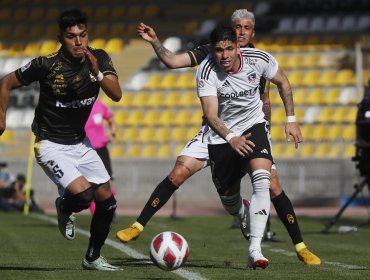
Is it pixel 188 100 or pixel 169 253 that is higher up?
pixel 169 253

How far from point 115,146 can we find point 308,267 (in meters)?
18.3

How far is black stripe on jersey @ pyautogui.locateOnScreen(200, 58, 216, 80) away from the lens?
9.22 meters

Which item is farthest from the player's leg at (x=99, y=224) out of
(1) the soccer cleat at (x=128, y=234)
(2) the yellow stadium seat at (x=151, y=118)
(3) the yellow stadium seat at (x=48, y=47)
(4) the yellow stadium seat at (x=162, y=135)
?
(3) the yellow stadium seat at (x=48, y=47)

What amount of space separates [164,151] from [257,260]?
1829 cm

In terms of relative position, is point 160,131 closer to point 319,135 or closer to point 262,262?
point 319,135

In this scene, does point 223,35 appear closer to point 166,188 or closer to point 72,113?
point 72,113

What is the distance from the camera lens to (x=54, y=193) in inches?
1013

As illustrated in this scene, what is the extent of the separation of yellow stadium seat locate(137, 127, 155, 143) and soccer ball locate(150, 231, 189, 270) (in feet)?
62.8

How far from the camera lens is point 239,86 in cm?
925

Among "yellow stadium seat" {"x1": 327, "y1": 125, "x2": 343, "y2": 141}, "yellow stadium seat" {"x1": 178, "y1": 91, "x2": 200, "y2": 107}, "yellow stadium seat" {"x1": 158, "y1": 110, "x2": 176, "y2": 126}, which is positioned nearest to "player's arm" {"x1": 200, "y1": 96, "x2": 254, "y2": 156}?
"yellow stadium seat" {"x1": 327, "y1": 125, "x2": 343, "y2": 141}

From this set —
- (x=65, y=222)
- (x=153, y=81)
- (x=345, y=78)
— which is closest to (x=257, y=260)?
(x=65, y=222)

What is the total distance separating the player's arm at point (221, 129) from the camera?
28.7 feet

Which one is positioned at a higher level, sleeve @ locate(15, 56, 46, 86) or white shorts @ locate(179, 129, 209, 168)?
sleeve @ locate(15, 56, 46, 86)

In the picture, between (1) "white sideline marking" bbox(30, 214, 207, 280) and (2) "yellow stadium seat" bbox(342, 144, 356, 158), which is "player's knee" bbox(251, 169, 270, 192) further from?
(2) "yellow stadium seat" bbox(342, 144, 356, 158)
